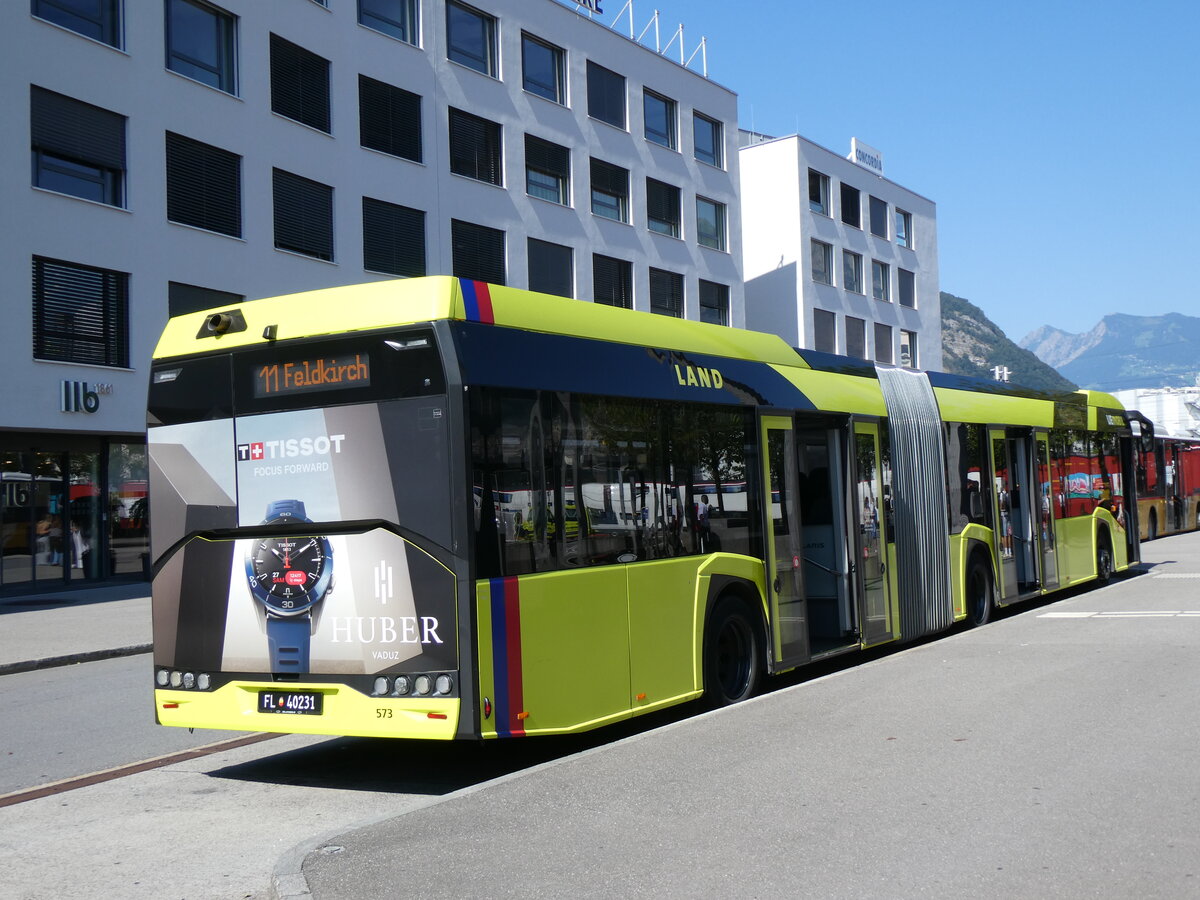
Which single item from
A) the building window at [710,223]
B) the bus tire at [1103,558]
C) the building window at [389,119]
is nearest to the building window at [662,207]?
the building window at [710,223]

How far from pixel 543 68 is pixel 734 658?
2767cm

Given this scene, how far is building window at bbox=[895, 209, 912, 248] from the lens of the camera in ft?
183

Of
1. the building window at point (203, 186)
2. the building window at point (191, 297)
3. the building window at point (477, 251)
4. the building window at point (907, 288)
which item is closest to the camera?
the building window at point (191, 297)

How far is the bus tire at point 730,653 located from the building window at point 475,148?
2362cm

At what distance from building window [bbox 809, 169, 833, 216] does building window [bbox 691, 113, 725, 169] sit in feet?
25.9

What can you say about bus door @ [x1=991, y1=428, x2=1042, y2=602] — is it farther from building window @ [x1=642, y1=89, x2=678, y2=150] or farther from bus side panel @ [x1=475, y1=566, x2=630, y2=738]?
building window @ [x1=642, y1=89, x2=678, y2=150]

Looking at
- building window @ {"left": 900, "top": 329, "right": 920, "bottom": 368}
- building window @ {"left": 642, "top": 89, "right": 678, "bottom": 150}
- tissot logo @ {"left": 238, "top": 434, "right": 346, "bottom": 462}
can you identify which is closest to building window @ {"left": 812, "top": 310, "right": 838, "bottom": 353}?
building window @ {"left": 900, "top": 329, "right": 920, "bottom": 368}

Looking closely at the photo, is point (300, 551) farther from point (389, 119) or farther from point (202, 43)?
point (389, 119)

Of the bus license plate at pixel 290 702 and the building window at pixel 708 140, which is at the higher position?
the building window at pixel 708 140

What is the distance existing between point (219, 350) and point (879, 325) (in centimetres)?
4765

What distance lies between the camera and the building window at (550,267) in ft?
110

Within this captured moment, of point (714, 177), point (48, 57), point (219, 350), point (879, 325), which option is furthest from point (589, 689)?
point (879, 325)

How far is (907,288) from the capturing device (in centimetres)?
5631

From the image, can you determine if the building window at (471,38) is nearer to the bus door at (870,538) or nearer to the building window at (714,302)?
the building window at (714,302)
